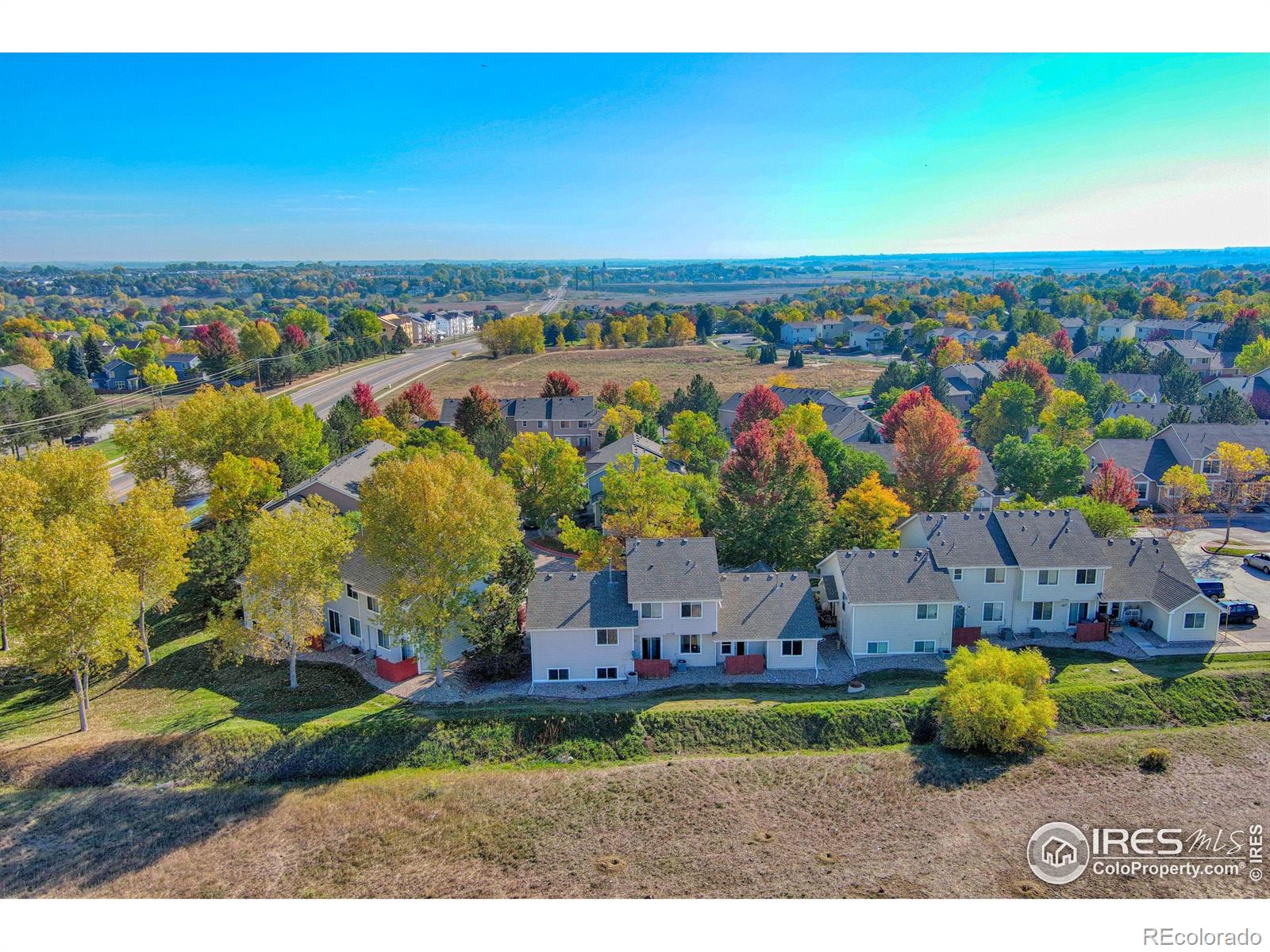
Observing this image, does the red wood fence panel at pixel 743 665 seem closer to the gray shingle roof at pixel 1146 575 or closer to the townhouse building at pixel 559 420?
the gray shingle roof at pixel 1146 575

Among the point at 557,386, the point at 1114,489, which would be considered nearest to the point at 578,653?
the point at 1114,489

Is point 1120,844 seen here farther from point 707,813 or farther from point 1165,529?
point 1165,529

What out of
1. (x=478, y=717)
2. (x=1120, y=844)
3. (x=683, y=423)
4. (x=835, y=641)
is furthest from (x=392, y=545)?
(x=683, y=423)

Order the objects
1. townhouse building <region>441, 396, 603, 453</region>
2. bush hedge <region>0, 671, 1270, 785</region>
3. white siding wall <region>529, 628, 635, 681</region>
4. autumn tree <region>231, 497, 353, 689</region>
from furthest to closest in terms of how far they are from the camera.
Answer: townhouse building <region>441, 396, 603, 453</region> → white siding wall <region>529, 628, 635, 681</region> → autumn tree <region>231, 497, 353, 689</region> → bush hedge <region>0, 671, 1270, 785</region>

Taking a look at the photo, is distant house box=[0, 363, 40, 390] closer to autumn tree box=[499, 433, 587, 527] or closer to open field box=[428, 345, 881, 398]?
open field box=[428, 345, 881, 398]

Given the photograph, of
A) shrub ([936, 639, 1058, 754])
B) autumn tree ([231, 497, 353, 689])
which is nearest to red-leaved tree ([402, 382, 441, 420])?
autumn tree ([231, 497, 353, 689])

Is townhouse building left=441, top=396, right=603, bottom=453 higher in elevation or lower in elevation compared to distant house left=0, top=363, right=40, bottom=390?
lower
